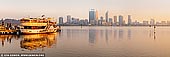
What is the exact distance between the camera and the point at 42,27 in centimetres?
6362

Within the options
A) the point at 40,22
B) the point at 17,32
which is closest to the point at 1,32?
the point at 17,32

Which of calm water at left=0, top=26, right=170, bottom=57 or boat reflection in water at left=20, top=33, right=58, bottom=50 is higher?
boat reflection in water at left=20, top=33, right=58, bottom=50

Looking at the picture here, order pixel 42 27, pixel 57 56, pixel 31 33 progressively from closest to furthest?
1. pixel 57 56
2. pixel 31 33
3. pixel 42 27

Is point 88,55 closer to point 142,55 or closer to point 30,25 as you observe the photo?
point 142,55

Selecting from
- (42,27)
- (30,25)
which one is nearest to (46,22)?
(42,27)

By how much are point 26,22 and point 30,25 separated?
1.04m

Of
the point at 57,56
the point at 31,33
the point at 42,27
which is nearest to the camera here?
the point at 57,56

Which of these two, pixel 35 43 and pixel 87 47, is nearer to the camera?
pixel 87 47

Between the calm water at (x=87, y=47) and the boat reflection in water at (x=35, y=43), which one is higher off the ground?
the boat reflection in water at (x=35, y=43)

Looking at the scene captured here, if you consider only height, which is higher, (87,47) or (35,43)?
(35,43)

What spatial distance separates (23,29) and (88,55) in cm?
3552

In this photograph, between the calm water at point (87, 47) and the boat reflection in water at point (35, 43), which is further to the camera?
the boat reflection in water at point (35, 43)

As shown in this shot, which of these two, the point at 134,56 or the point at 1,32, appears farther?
the point at 1,32

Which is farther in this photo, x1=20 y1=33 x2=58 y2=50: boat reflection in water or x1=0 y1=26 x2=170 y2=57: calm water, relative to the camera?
x1=20 y1=33 x2=58 y2=50: boat reflection in water
